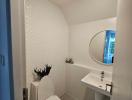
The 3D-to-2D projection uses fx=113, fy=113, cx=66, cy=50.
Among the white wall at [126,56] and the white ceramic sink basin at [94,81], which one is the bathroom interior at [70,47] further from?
the white wall at [126,56]

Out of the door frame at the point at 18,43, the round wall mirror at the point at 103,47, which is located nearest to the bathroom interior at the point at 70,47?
the round wall mirror at the point at 103,47

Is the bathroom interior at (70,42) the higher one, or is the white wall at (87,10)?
the white wall at (87,10)

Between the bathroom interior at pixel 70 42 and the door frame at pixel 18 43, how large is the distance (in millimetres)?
1120

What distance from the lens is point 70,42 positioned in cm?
282

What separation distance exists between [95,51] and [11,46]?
181 cm

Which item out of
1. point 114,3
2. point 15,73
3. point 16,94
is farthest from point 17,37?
point 114,3

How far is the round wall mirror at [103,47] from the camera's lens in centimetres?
211

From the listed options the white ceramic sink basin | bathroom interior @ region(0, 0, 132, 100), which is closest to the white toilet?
bathroom interior @ region(0, 0, 132, 100)

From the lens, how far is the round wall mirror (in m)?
2.11

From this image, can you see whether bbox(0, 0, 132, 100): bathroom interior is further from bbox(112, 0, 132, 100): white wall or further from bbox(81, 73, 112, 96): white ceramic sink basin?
bbox(112, 0, 132, 100): white wall

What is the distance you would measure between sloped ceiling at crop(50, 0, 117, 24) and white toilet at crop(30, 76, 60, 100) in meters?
1.40

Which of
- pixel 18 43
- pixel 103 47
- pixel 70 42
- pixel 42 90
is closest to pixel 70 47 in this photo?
pixel 70 42

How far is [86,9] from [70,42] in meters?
0.96

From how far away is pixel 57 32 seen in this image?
258cm
